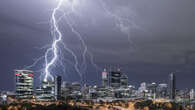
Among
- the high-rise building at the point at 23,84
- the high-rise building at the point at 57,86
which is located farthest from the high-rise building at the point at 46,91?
the high-rise building at the point at 23,84

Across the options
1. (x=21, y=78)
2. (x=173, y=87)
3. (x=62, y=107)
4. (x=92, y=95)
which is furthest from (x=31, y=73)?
(x=173, y=87)

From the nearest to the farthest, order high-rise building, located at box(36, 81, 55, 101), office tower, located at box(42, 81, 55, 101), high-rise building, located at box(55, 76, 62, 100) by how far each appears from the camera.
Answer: high-rise building, located at box(36, 81, 55, 101), office tower, located at box(42, 81, 55, 101), high-rise building, located at box(55, 76, 62, 100)

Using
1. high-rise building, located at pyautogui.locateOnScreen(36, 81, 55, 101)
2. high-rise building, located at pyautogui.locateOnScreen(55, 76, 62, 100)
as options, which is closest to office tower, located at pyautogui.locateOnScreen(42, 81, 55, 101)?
high-rise building, located at pyautogui.locateOnScreen(36, 81, 55, 101)

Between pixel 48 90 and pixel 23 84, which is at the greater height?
pixel 23 84

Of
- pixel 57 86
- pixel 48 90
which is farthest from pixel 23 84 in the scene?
pixel 57 86

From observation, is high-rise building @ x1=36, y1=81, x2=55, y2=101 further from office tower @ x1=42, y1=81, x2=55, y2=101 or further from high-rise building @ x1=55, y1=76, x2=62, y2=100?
high-rise building @ x1=55, y1=76, x2=62, y2=100

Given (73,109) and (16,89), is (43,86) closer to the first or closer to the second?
(16,89)

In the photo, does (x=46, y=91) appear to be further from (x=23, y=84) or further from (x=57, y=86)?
(x=23, y=84)

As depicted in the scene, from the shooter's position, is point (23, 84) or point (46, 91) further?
point (46, 91)
